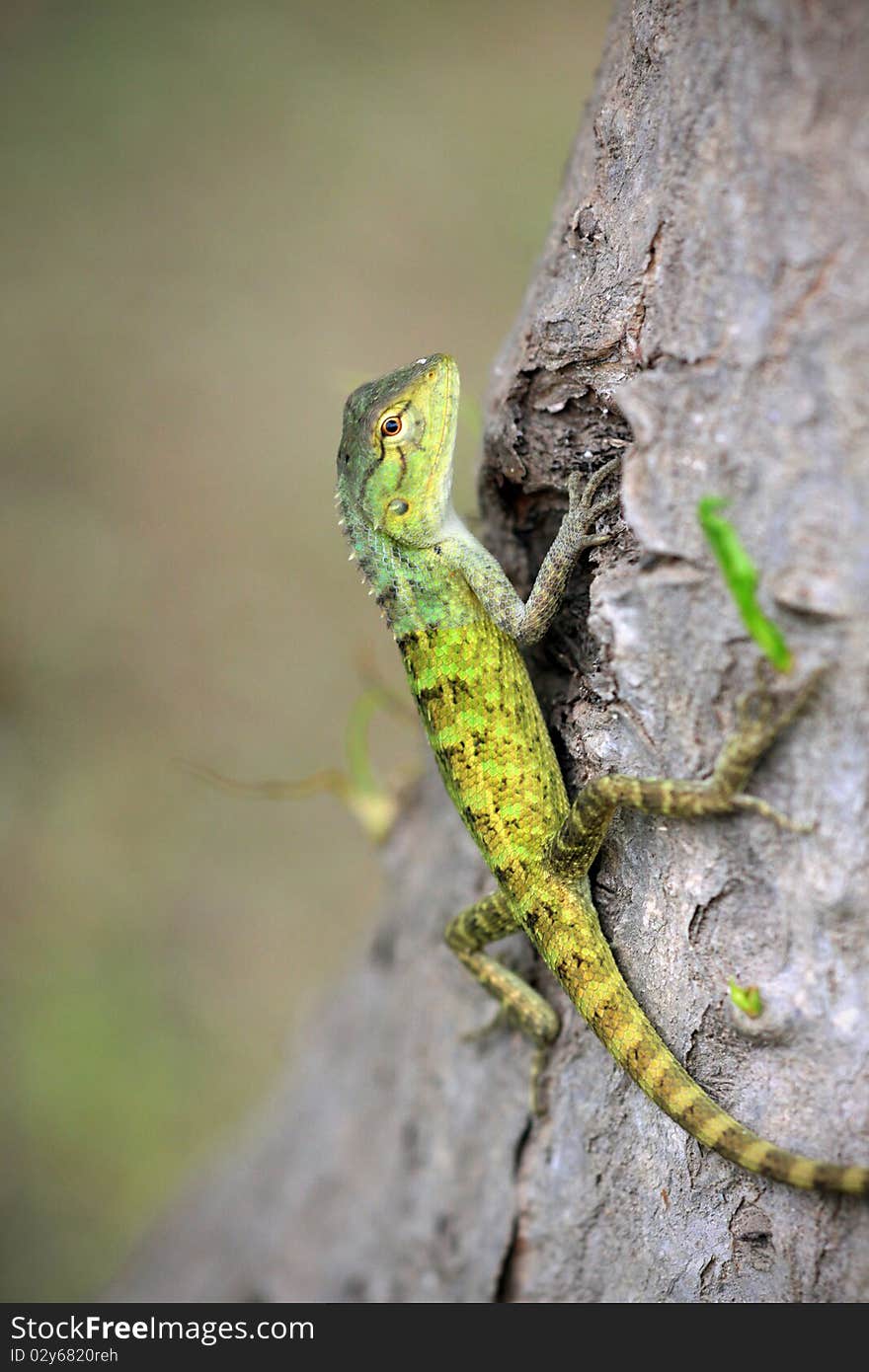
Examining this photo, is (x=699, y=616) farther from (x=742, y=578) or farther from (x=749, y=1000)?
(x=749, y=1000)

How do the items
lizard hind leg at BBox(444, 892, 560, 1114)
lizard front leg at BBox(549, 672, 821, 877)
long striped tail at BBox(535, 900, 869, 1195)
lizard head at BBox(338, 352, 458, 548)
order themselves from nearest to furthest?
lizard front leg at BBox(549, 672, 821, 877) < long striped tail at BBox(535, 900, 869, 1195) < lizard hind leg at BBox(444, 892, 560, 1114) < lizard head at BBox(338, 352, 458, 548)

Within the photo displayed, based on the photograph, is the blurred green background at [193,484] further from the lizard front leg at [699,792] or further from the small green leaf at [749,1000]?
the small green leaf at [749,1000]

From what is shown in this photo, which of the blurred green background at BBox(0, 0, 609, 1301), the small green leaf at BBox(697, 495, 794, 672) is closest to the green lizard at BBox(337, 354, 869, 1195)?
the small green leaf at BBox(697, 495, 794, 672)

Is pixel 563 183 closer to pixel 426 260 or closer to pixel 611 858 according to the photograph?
pixel 611 858

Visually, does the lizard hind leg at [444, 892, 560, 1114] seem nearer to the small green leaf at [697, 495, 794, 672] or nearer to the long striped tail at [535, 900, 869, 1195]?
the long striped tail at [535, 900, 869, 1195]

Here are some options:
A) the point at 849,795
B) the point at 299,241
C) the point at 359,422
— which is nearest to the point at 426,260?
the point at 299,241

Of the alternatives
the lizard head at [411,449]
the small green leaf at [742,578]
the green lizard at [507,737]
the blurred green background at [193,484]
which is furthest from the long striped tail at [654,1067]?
the blurred green background at [193,484]
